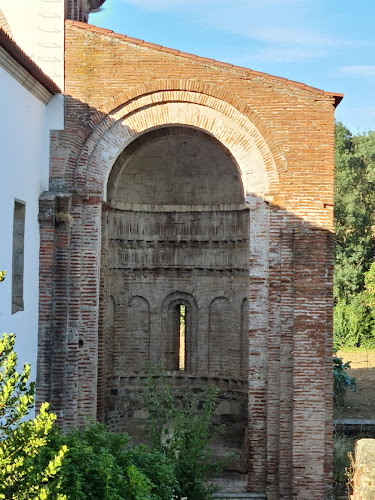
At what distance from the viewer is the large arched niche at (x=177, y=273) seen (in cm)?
1315

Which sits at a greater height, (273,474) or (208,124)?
(208,124)

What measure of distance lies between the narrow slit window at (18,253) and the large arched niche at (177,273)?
2942 mm

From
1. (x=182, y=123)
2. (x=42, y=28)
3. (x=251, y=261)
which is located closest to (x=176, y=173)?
(x=182, y=123)

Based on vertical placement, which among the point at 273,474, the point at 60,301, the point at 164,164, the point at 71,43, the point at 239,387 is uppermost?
the point at 71,43

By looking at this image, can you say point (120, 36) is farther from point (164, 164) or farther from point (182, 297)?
point (182, 297)

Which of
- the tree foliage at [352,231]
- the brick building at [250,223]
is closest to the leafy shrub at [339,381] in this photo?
the brick building at [250,223]

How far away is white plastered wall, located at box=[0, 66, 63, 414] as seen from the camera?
8.98 meters

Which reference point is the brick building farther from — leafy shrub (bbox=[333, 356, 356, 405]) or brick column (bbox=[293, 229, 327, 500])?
leafy shrub (bbox=[333, 356, 356, 405])

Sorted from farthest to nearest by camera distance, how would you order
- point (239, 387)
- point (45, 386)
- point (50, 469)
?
1. point (239, 387)
2. point (45, 386)
3. point (50, 469)

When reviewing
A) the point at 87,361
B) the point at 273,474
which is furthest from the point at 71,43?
the point at 273,474

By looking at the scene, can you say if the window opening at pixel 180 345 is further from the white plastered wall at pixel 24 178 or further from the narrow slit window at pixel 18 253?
the narrow slit window at pixel 18 253

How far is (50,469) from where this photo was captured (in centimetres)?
461

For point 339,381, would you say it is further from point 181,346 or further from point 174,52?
point 174,52

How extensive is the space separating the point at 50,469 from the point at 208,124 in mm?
7880
